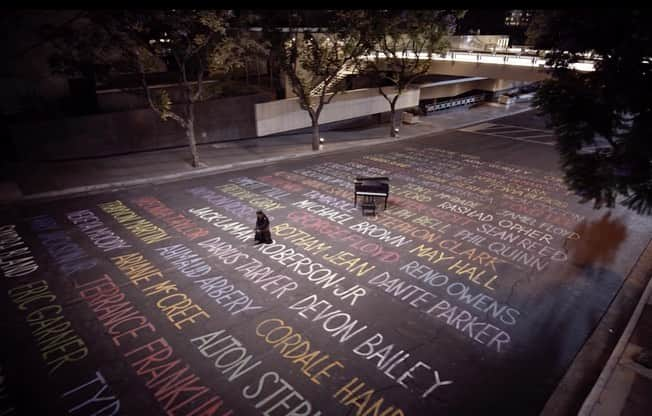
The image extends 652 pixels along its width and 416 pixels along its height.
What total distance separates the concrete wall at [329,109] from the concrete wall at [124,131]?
0.76 m

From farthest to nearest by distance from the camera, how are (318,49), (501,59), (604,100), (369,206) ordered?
1. (501,59)
2. (318,49)
3. (369,206)
4. (604,100)

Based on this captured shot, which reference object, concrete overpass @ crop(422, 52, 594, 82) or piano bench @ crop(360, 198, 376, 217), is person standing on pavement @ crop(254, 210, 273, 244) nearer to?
piano bench @ crop(360, 198, 376, 217)

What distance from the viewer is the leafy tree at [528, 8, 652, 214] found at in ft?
18.5

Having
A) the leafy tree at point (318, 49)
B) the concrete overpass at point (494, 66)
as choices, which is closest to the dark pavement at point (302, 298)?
the leafy tree at point (318, 49)

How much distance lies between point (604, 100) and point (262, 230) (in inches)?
357

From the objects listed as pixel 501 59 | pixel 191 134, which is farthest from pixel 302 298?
pixel 501 59

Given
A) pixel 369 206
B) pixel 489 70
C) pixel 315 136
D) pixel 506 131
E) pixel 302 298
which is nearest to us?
pixel 302 298

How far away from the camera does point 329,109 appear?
29594mm

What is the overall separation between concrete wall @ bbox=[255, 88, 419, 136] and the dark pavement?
34.4 ft

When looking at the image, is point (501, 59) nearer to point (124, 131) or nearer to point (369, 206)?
point (369, 206)

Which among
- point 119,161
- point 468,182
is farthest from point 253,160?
point 468,182

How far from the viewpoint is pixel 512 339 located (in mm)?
8461

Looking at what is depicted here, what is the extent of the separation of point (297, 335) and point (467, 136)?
79.9 feet

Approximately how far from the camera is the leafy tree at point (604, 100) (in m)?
5.64
